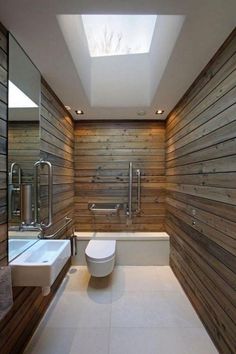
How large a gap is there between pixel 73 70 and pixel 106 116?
1.49m

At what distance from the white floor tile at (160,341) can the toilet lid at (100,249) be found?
85 cm

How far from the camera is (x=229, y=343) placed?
1640 mm

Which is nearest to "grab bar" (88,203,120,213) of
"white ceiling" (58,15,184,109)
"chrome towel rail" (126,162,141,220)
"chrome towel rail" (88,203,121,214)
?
"chrome towel rail" (88,203,121,214)

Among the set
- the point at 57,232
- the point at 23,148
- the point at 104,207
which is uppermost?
the point at 23,148

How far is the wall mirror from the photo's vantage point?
1.75 meters

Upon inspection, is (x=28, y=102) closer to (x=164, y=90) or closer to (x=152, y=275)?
(x=164, y=90)

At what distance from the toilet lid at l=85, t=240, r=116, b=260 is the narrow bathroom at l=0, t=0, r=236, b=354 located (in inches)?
1.0

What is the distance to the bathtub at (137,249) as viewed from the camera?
3539mm

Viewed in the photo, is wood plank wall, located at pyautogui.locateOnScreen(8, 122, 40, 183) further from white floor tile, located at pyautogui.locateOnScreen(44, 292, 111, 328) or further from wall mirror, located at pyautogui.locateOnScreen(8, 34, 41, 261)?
white floor tile, located at pyautogui.locateOnScreen(44, 292, 111, 328)

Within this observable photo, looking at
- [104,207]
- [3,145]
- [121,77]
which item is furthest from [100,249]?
[121,77]

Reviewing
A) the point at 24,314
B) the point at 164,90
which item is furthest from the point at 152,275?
the point at 164,90

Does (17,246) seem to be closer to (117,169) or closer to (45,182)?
(45,182)

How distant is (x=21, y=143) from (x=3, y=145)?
13.8 inches

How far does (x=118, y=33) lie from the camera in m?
2.79
